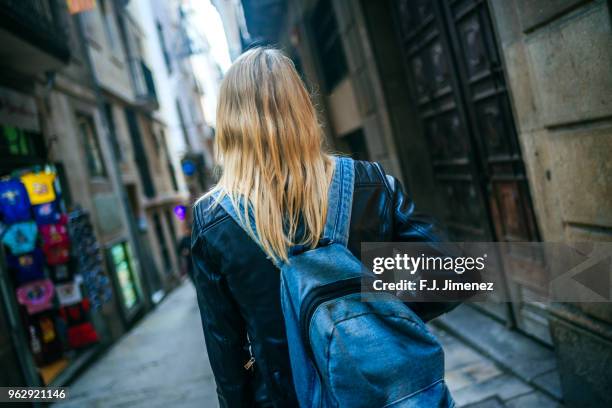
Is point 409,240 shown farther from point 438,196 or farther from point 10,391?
point 10,391

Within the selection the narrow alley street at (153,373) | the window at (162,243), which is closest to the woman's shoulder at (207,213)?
the narrow alley street at (153,373)

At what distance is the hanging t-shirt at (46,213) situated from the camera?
669 cm

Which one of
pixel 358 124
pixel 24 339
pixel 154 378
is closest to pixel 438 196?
pixel 358 124

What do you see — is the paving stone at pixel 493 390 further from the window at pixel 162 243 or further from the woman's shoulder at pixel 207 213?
the window at pixel 162 243

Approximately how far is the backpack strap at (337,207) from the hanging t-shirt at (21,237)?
5.86 meters

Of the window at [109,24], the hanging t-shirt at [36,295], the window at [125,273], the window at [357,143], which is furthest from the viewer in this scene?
the window at [109,24]

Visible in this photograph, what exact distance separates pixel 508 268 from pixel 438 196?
1.52 meters

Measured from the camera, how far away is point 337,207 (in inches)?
51.8

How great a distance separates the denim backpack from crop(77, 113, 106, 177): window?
9.74 meters

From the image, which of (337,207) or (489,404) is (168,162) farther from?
(337,207)

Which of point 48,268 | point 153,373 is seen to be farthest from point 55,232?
point 153,373

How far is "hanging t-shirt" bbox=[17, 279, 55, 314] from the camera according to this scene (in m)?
6.17

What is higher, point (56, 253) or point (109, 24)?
point (109, 24)

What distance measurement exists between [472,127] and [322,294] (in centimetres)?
345
